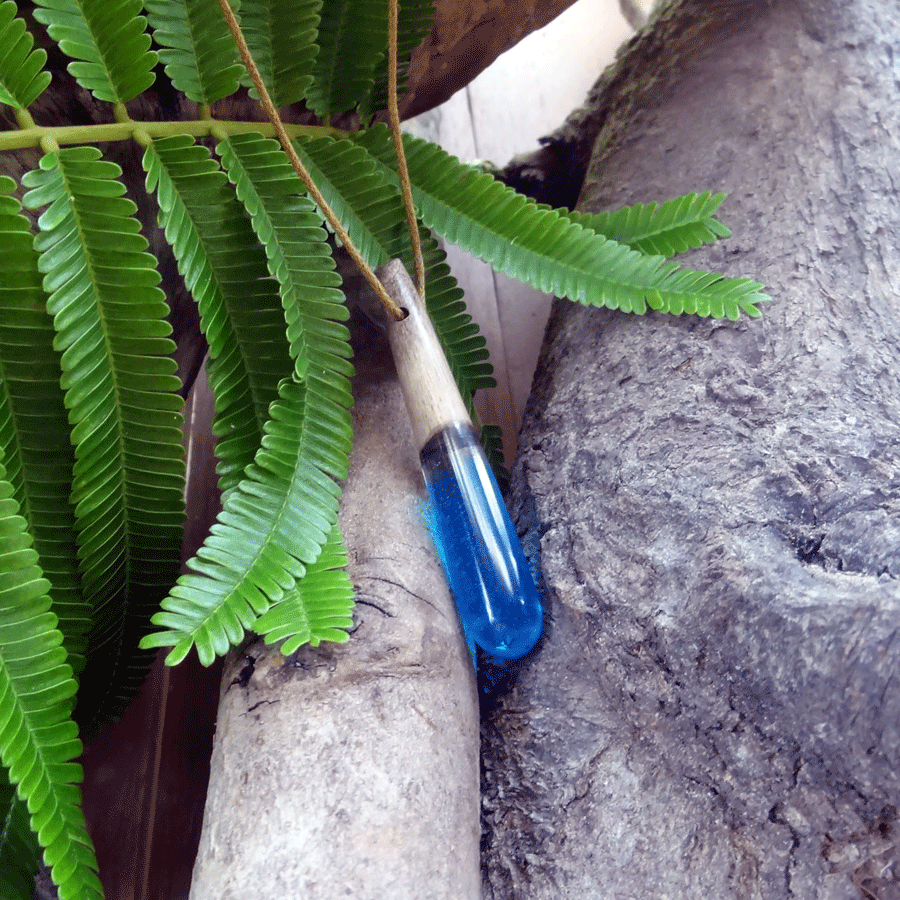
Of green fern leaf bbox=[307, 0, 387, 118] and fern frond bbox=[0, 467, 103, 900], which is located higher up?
green fern leaf bbox=[307, 0, 387, 118]

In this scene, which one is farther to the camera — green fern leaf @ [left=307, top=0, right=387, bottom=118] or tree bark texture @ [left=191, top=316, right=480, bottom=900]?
green fern leaf @ [left=307, top=0, right=387, bottom=118]

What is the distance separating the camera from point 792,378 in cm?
87

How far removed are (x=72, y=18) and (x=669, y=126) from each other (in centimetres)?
86

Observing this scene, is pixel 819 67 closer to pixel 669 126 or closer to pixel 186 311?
pixel 669 126

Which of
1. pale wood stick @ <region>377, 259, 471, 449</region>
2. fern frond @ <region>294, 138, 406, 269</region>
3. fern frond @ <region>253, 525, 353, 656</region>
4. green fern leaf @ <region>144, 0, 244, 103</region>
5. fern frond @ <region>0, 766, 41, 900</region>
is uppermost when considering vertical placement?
green fern leaf @ <region>144, 0, 244, 103</region>

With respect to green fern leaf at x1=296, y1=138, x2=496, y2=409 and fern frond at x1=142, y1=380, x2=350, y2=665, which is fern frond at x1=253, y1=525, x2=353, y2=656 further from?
green fern leaf at x1=296, y1=138, x2=496, y2=409

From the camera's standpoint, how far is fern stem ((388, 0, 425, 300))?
86 centimetres

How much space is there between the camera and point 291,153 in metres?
0.82

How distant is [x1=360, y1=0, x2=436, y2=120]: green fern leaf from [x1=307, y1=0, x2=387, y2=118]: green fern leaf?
5 centimetres

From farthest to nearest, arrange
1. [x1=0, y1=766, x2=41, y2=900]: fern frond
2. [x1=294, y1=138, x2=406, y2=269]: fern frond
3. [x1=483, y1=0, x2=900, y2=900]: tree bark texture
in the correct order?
[x1=294, y1=138, x2=406, y2=269]: fern frond < [x1=0, y1=766, x2=41, y2=900]: fern frond < [x1=483, y1=0, x2=900, y2=900]: tree bark texture

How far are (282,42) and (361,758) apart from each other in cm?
84

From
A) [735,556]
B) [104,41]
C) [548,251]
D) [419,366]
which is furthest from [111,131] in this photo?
[735,556]

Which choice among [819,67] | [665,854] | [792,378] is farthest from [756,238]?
[665,854]

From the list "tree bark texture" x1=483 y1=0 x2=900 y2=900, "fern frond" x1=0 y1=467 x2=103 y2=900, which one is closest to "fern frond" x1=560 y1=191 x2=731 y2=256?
"tree bark texture" x1=483 y1=0 x2=900 y2=900
